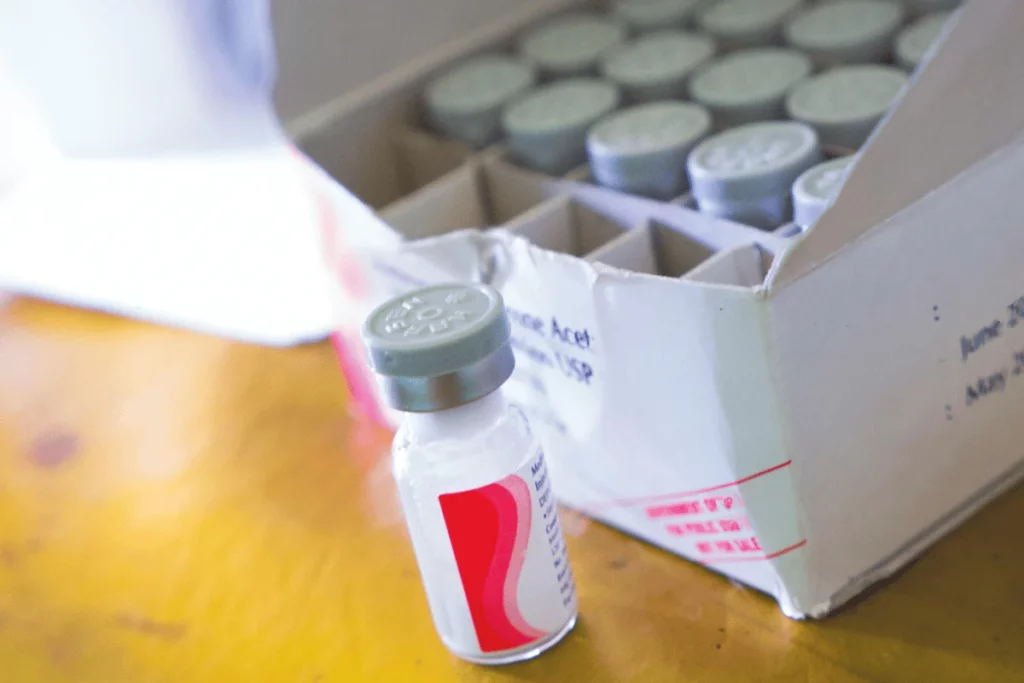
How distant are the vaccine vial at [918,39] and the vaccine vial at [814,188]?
145 mm

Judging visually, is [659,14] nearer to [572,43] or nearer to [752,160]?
[572,43]

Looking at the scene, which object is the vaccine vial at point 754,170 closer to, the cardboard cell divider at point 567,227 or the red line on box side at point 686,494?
the cardboard cell divider at point 567,227

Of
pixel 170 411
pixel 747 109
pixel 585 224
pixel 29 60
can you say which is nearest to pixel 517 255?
pixel 585 224

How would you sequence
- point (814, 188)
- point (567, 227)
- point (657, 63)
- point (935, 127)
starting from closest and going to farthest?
point (935, 127) < point (814, 188) < point (567, 227) < point (657, 63)

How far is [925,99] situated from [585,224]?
10.3 inches

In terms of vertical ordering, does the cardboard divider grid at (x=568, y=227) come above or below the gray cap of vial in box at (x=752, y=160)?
below

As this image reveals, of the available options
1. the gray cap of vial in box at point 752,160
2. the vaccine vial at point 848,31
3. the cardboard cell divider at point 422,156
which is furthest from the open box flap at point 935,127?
the cardboard cell divider at point 422,156

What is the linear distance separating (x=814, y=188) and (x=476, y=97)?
11.9 inches

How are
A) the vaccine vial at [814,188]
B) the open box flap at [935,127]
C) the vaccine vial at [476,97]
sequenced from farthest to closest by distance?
the vaccine vial at [476,97] < the vaccine vial at [814,188] < the open box flap at [935,127]

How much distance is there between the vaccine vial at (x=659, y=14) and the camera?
84 cm

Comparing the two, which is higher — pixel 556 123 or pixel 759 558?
pixel 556 123

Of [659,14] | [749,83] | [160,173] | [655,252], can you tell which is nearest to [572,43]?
[659,14]

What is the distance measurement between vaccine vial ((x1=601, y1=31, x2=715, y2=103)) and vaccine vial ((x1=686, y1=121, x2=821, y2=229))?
0.39 ft

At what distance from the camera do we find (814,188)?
1.83 ft
